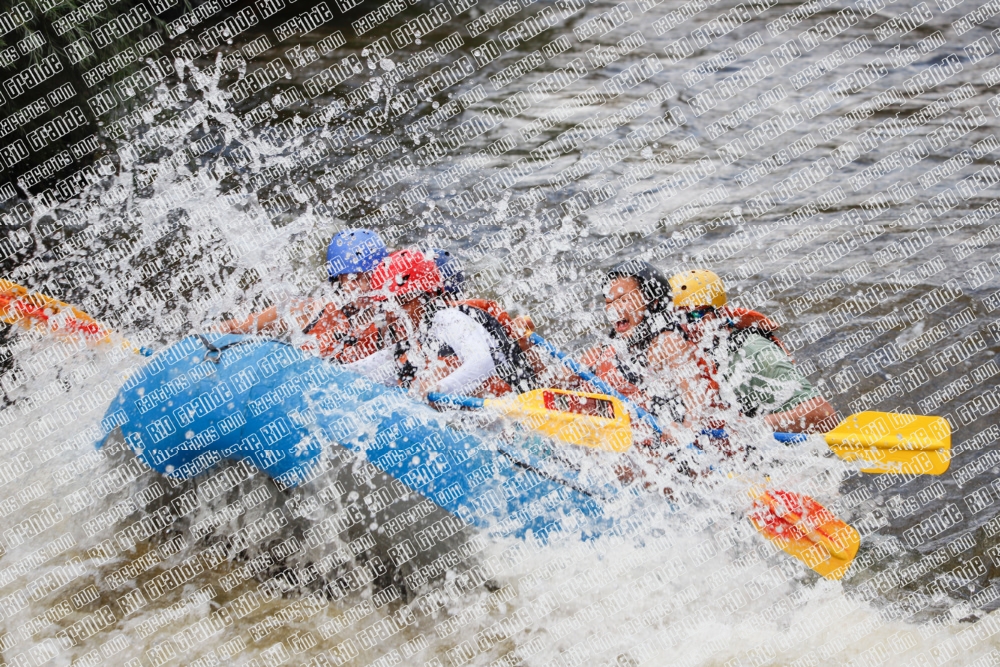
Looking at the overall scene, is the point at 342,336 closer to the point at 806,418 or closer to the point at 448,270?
the point at 448,270

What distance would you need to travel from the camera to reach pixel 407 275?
393 cm

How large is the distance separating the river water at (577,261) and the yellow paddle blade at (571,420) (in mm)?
555

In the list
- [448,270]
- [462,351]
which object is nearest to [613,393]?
[462,351]

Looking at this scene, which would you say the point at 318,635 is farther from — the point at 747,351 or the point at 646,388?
the point at 747,351

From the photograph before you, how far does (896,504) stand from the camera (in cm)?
438

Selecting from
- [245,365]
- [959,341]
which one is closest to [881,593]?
[959,341]

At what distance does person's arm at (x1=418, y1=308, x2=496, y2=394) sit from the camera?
3.84 metres

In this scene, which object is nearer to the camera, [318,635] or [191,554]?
[318,635]

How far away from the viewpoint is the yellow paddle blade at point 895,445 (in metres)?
3.65

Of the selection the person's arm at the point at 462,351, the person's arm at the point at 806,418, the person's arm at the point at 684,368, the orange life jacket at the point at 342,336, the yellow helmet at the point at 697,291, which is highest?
the orange life jacket at the point at 342,336

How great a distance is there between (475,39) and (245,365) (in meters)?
4.99

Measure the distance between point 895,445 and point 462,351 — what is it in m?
2.29

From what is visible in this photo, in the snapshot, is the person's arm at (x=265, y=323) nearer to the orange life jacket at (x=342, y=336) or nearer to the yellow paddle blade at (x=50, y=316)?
the orange life jacket at (x=342, y=336)

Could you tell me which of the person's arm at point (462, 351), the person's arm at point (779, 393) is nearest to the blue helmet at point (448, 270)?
the person's arm at point (462, 351)
